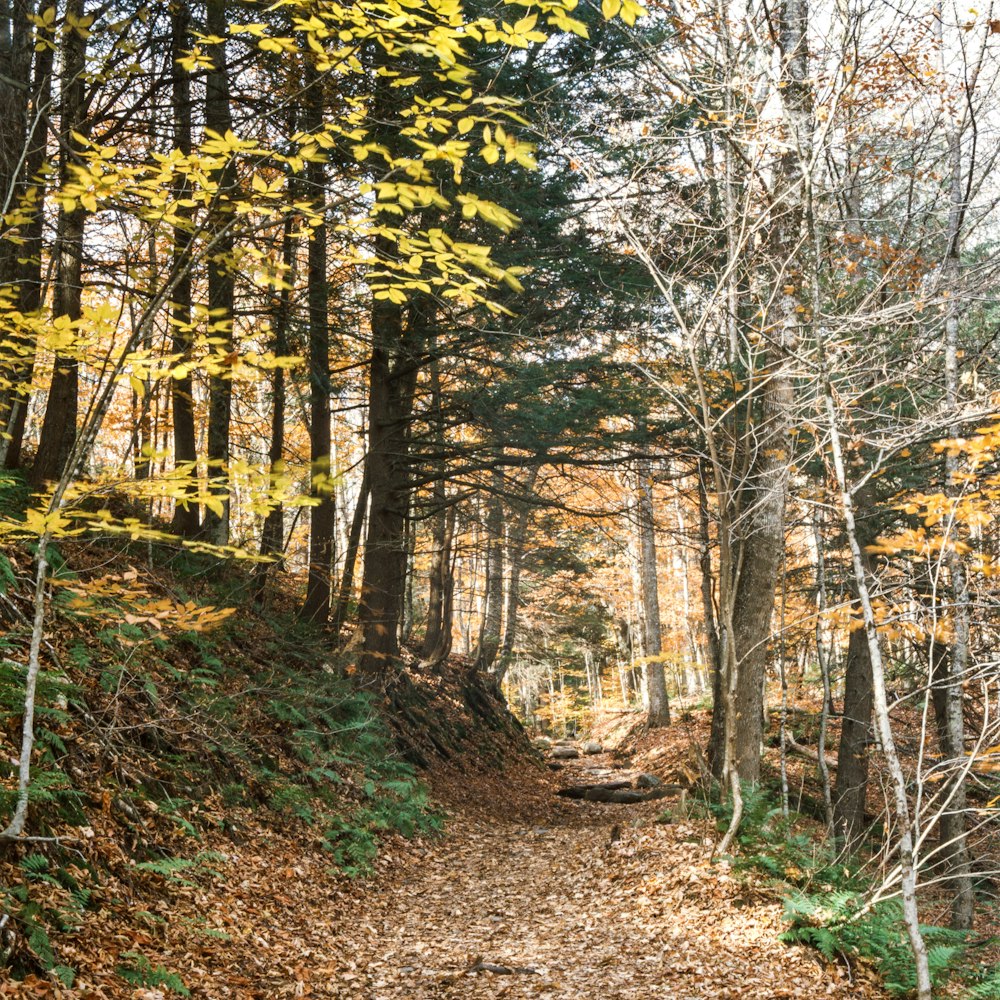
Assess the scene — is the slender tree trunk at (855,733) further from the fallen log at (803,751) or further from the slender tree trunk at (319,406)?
the slender tree trunk at (319,406)

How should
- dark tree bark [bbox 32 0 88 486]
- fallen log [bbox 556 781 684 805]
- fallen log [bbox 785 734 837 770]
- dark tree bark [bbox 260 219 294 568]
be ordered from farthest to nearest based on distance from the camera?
1. fallen log [bbox 785 734 837 770]
2. fallen log [bbox 556 781 684 805]
3. dark tree bark [bbox 260 219 294 568]
4. dark tree bark [bbox 32 0 88 486]

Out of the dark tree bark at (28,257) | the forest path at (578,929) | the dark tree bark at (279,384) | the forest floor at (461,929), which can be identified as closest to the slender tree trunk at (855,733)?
the forest floor at (461,929)

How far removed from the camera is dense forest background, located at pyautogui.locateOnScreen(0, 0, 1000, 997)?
4.58 m

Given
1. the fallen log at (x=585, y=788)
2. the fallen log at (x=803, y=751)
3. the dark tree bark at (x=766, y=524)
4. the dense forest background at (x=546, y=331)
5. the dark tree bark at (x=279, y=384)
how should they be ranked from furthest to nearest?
the fallen log at (x=803, y=751)
the fallen log at (x=585, y=788)
the dark tree bark at (x=279, y=384)
the dark tree bark at (x=766, y=524)
the dense forest background at (x=546, y=331)

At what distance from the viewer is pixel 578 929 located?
6.62 meters

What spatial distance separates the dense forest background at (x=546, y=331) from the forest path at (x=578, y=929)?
0.61 m

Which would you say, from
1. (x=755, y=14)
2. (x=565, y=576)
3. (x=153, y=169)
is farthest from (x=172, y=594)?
(x=565, y=576)

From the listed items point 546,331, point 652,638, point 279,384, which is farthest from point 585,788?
point 279,384

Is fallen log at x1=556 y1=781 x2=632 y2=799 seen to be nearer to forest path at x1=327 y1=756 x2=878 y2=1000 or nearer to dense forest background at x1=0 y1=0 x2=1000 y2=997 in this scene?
dense forest background at x1=0 y1=0 x2=1000 y2=997

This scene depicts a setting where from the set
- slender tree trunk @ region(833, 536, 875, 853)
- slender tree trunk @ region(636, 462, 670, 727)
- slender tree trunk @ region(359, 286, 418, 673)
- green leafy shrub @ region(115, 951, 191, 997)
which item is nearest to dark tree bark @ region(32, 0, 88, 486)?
slender tree trunk @ region(359, 286, 418, 673)

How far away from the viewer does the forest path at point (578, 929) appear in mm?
5367

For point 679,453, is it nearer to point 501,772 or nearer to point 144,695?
point 144,695

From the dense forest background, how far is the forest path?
2.00 feet

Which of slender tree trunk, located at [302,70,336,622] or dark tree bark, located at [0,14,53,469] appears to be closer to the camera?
dark tree bark, located at [0,14,53,469]
